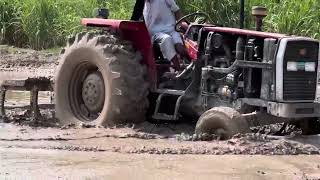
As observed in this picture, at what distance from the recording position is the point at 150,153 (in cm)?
719

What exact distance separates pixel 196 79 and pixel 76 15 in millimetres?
9776

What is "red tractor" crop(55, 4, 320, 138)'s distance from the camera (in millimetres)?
7566

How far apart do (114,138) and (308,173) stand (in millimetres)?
2512

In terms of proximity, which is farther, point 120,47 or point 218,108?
point 120,47

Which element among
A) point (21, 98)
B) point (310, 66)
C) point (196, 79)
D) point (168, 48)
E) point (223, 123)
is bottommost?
point (21, 98)

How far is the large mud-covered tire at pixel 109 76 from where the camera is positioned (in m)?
8.51

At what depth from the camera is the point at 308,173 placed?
20.7 feet

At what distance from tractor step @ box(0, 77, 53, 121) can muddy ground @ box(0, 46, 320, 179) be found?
0.53m

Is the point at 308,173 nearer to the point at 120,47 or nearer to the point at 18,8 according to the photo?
the point at 120,47

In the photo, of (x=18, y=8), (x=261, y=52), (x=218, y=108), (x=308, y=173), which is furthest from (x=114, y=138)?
(x=18, y=8)

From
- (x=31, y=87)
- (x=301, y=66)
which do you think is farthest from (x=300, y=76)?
(x=31, y=87)

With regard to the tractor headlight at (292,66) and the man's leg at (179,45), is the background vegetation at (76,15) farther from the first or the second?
the tractor headlight at (292,66)

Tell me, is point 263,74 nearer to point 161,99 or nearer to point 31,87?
point 161,99

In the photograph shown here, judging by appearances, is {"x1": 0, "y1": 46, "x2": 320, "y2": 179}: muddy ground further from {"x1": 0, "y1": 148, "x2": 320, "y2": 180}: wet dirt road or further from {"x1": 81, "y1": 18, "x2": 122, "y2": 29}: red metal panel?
{"x1": 81, "y1": 18, "x2": 122, "y2": 29}: red metal panel
